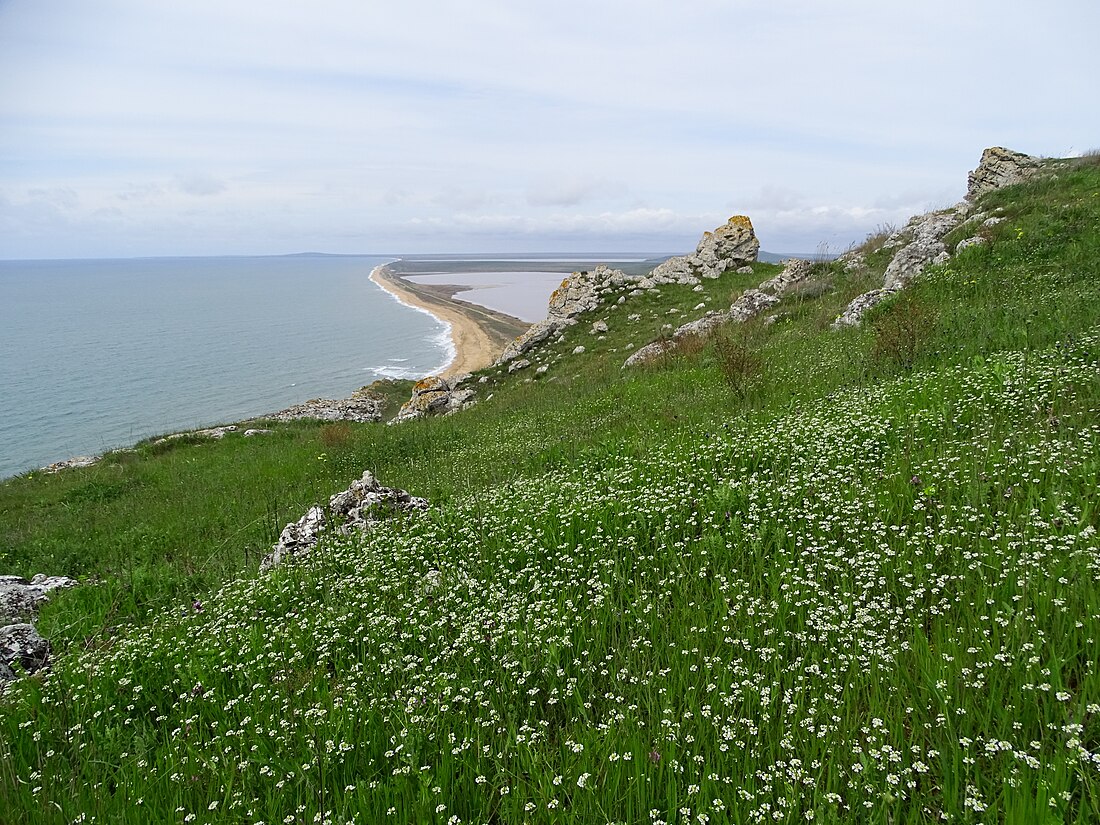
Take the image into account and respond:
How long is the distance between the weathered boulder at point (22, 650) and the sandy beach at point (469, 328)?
150ft

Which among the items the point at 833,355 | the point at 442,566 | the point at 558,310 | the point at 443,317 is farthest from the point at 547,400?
the point at 443,317

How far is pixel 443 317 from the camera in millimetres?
108250

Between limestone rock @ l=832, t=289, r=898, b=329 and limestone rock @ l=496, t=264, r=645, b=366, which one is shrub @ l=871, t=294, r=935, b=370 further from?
limestone rock @ l=496, t=264, r=645, b=366

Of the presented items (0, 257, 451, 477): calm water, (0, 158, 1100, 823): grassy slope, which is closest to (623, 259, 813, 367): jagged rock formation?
(0, 158, 1100, 823): grassy slope

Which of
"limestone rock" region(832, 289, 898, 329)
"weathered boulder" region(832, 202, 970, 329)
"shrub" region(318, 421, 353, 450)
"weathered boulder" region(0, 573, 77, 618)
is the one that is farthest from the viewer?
"shrub" region(318, 421, 353, 450)

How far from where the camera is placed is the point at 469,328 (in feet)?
303

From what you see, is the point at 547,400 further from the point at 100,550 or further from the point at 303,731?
the point at 303,731

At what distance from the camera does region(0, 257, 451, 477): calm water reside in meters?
53.3

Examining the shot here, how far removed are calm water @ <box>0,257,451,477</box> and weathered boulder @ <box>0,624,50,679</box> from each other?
46.9m

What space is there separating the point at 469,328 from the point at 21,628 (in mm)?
87007

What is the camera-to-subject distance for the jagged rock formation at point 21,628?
650 cm

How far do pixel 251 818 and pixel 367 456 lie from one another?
61.7ft

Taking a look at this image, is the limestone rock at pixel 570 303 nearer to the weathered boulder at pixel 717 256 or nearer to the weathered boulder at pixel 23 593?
the weathered boulder at pixel 717 256

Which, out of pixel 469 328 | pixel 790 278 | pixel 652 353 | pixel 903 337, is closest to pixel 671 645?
pixel 903 337
